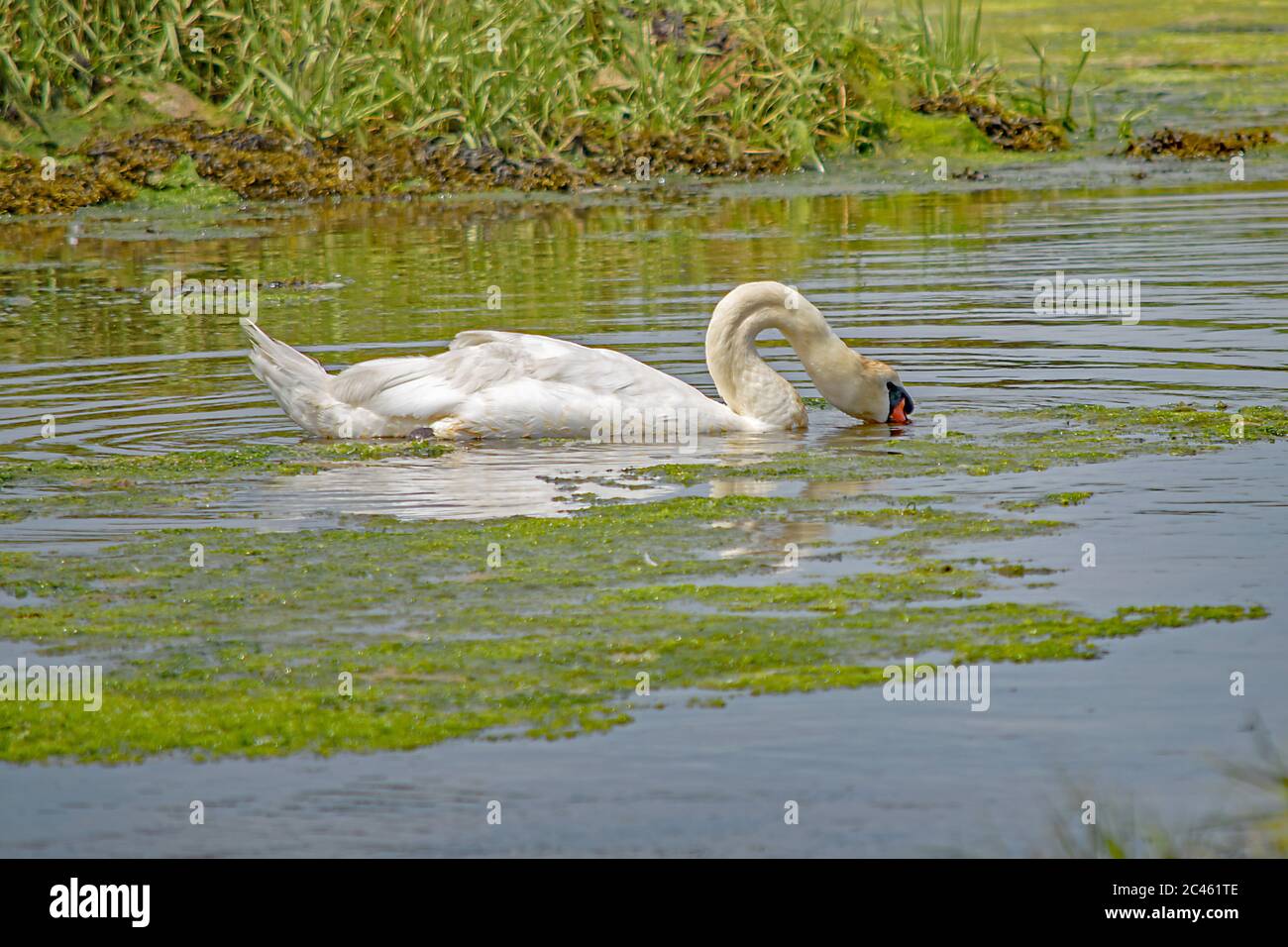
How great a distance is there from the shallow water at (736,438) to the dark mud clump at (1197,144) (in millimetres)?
2254

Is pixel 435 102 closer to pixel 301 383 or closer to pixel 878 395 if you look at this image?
pixel 301 383

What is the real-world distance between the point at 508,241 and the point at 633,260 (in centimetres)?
200

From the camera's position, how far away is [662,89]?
69.4 ft

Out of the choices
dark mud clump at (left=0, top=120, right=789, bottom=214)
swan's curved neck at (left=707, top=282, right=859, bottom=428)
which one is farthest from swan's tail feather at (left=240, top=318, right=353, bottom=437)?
dark mud clump at (left=0, top=120, right=789, bottom=214)

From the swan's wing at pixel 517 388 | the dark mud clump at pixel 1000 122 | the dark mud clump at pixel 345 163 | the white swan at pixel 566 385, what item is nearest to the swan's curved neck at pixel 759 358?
the white swan at pixel 566 385

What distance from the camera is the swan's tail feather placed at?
9.69 metres

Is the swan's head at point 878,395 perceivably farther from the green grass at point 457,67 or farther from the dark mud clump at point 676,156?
the green grass at point 457,67

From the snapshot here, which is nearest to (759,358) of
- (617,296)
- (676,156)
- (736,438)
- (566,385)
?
(736,438)

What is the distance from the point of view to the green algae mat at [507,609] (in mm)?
5305

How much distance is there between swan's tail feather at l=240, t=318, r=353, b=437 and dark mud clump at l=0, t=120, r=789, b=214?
10.9 m

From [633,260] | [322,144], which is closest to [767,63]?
[322,144]

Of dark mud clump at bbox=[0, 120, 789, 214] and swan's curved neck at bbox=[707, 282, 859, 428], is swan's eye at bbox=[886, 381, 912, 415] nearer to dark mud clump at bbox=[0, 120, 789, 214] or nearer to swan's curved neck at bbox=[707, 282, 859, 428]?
swan's curved neck at bbox=[707, 282, 859, 428]

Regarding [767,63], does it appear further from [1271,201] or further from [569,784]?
[569,784]

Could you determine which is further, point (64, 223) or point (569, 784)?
point (64, 223)
